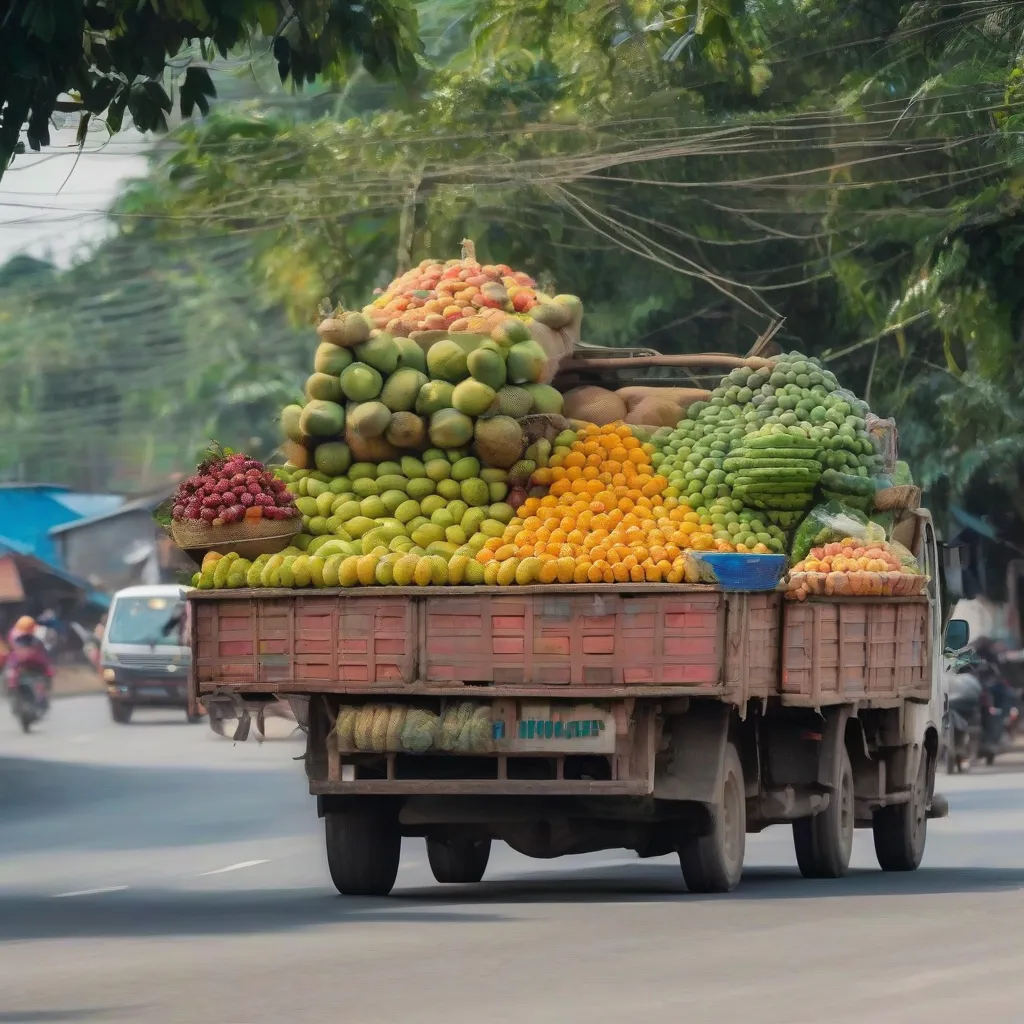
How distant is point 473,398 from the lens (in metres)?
13.7

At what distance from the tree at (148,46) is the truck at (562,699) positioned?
263 cm

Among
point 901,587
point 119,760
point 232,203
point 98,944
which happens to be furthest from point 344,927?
point 119,760

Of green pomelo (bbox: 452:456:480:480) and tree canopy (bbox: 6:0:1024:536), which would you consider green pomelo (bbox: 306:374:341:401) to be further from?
tree canopy (bbox: 6:0:1024:536)

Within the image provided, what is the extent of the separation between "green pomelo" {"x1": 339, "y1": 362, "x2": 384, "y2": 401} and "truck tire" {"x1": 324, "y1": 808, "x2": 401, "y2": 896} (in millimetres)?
2246

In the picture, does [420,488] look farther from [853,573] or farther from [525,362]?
[853,573]

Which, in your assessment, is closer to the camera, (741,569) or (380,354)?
(741,569)

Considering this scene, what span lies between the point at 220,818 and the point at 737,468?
31.6ft

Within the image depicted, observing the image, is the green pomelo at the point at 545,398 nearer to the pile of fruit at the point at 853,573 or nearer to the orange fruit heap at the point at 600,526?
the orange fruit heap at the point at 600,526

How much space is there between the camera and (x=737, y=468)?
45.0ft

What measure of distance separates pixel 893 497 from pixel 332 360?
10.9 ft

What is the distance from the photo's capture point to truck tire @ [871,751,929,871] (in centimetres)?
1569

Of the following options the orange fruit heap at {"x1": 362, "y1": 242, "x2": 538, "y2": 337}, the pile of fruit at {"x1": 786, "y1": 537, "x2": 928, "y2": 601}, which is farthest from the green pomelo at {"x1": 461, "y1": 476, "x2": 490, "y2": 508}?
the pile of fruit at {"x1": 786, "y1": 537, "x2": 928, "y2": 601}

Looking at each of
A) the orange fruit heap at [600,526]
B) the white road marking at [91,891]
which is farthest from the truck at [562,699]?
the white road marking at [91,891]

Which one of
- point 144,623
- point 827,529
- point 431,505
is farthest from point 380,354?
point 144,623
